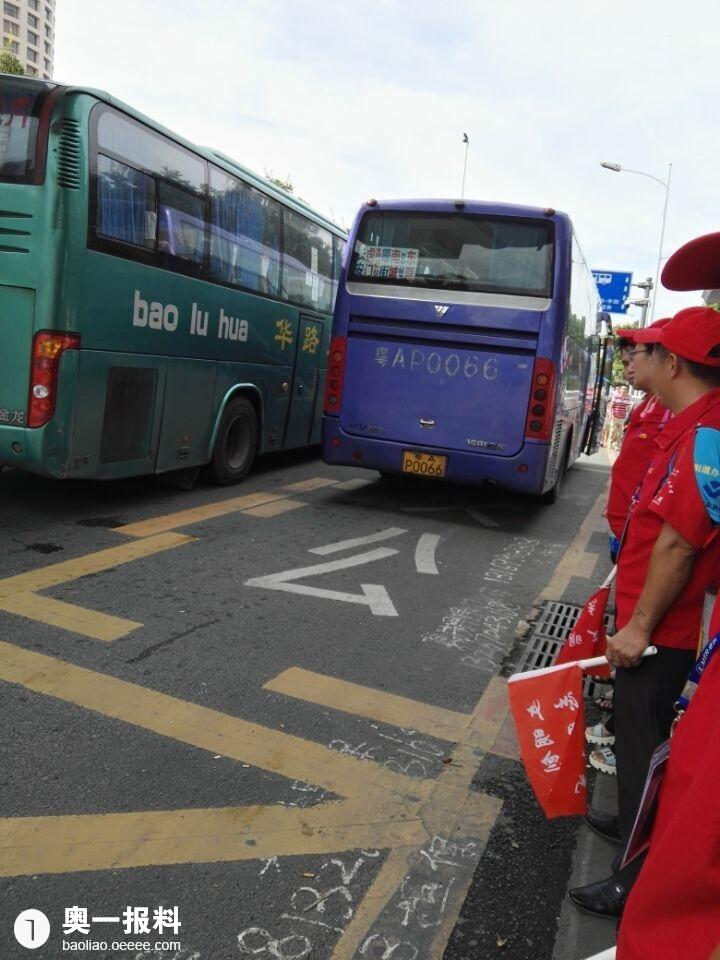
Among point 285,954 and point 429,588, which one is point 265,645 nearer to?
point 429,588

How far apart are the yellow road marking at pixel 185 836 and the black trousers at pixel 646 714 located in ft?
2.51

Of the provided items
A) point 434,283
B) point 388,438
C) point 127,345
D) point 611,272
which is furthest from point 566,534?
point 611,272

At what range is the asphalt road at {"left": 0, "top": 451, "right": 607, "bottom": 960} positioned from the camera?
2352mm

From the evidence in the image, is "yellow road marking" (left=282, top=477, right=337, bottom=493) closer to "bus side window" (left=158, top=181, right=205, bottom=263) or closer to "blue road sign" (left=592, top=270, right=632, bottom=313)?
"bus side window" (left=158, top=181, right=205, bottom=263)

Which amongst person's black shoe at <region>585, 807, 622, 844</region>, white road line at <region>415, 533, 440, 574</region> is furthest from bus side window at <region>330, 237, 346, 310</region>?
person's black shoe at <region>585, 807, 622, 844</region>

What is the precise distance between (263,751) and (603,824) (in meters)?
1.36

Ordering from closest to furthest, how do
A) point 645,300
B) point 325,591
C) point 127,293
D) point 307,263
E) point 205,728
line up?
point 205,728, point 325,591, point 127,293, point 307,263, point 645,300

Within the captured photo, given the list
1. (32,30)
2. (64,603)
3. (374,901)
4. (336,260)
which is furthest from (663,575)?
(32,30)

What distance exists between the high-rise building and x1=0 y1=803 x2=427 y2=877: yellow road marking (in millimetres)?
114317

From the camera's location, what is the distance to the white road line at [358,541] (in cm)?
641

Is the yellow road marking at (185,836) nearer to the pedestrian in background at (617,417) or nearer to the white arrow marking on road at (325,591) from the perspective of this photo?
the white arrow marking on road at (325,591)

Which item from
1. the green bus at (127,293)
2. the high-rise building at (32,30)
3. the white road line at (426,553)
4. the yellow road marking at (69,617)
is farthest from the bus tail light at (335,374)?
the high-rise building at (32,30)

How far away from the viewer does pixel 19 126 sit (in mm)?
5746

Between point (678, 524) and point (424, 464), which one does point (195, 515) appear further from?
point (678, 524)
